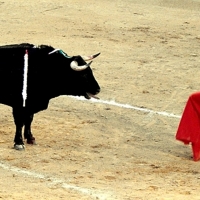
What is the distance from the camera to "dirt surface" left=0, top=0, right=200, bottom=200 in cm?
868

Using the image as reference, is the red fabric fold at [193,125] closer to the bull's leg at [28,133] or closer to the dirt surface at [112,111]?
the dirt surface at [112,111]

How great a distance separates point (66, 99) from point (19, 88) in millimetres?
2684

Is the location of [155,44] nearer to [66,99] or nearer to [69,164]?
[66,99]

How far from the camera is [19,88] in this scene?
9500mm

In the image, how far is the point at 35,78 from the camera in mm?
9508

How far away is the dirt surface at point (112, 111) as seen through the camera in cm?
868

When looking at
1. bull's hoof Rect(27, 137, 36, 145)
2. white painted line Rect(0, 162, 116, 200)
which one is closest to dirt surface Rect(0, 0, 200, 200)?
white painted line Rect(0, 162, 116, 200)

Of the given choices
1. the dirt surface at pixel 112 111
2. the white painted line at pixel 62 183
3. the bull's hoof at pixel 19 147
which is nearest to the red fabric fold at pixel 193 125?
the dirt surface at pixel 112 111

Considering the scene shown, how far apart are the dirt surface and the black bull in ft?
1.81

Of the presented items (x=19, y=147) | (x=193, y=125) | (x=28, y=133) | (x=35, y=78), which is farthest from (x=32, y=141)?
(x=193, y=125)

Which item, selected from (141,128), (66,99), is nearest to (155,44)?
(66,99)

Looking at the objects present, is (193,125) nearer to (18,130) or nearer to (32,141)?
(32,141)

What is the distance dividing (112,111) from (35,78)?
2.36m

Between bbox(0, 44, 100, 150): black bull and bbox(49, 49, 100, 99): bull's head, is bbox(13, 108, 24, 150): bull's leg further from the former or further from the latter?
bbox(49, 49, 100, 99): bull's head
